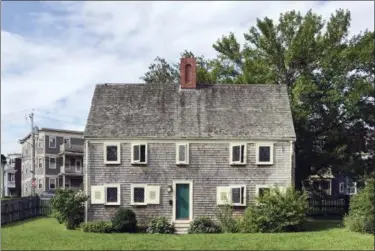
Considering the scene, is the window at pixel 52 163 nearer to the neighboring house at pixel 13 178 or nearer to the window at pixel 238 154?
the neighboring house at pixel 13 178

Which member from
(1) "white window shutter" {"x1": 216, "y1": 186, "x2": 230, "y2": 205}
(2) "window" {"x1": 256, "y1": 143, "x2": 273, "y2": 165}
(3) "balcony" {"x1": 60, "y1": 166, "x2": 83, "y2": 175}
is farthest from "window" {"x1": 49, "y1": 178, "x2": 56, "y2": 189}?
(2) "window" {"x1": 256, "y1": 143, "x2": 273, "y2": 165}

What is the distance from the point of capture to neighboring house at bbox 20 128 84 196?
7294 cm

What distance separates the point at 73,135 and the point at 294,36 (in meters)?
46.5

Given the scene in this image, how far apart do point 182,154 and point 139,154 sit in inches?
83.2

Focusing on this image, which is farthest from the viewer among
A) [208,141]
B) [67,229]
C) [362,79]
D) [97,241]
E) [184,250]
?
[362,79]

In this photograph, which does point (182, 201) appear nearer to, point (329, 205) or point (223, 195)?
point (223, 195)

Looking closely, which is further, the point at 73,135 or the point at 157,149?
the point at 73,135

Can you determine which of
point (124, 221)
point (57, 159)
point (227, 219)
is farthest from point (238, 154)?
point (57, 159)

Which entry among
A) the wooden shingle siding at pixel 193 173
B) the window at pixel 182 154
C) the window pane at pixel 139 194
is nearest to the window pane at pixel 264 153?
the wooden shingle siding at pixel 193 173

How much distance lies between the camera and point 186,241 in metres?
19.7

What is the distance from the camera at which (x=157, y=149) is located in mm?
27234

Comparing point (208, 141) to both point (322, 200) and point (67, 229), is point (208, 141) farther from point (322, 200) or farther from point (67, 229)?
point (322, 200)

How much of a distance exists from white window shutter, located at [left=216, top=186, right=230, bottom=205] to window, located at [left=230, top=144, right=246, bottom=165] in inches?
52.7

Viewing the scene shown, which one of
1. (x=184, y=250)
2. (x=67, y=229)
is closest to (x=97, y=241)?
(x=184, y=250)
